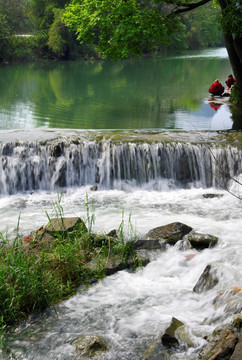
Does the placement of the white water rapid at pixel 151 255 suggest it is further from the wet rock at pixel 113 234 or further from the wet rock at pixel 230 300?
the wet rock at pixel 113 234

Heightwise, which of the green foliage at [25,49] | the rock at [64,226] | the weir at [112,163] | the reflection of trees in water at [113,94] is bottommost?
the rock at [64,226]

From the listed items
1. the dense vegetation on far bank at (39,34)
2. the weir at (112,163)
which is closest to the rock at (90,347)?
the weir at (112,163)

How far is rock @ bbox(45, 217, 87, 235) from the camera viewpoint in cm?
791

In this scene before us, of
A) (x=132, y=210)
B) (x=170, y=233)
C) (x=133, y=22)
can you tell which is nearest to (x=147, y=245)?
(x=170, y=233)

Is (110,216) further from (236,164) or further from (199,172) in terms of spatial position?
(236,164)

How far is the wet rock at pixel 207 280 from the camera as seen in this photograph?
22.4 feet

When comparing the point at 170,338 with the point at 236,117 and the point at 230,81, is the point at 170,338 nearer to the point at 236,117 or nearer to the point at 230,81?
the point at 236,117

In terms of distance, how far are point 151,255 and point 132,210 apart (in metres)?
3.19

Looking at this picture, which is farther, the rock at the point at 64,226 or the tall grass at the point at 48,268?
the rock at the point at 64,226

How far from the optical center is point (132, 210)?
11164 millimetres

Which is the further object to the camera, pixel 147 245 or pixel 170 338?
pixel 147 245

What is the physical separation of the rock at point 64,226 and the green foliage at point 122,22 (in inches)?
445

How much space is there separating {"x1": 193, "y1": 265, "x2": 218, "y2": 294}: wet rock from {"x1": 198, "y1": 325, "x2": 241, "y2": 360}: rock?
142 centimetres

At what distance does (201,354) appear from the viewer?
507cm
